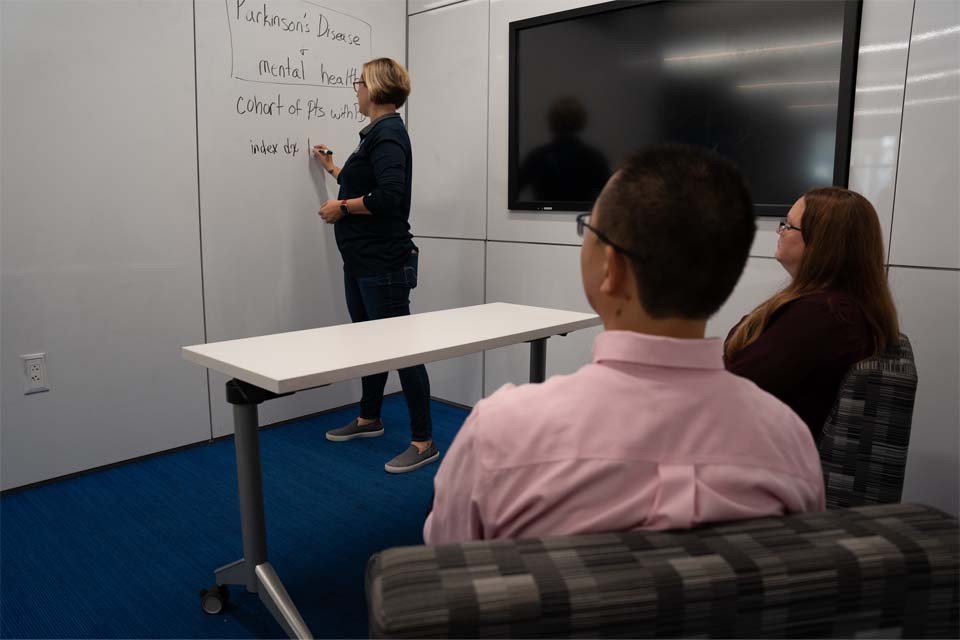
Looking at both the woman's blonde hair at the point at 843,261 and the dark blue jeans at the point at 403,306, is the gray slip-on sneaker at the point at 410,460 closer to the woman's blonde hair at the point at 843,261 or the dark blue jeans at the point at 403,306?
the dark blue jeans at the point at 403,306

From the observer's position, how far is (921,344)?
223 centimetres

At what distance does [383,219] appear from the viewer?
2799 millimetres

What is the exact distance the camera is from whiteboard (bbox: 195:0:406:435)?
2.89m

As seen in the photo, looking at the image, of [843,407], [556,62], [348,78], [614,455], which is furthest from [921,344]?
[348,78]

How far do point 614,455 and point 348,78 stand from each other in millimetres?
3097

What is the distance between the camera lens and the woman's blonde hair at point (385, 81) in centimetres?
273

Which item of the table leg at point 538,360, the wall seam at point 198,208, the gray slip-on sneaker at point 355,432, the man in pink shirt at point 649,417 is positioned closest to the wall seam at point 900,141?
the table leg at point 538,360

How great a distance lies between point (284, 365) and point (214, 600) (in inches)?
29.4

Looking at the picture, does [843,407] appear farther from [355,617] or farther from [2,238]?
[2,238]

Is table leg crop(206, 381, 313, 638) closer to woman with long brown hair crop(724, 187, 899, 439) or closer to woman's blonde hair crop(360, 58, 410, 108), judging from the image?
woman with long brown hair crop(724, 187, 899, 439)

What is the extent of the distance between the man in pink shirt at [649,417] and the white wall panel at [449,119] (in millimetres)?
2699

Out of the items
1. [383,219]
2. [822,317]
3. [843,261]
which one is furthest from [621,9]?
[822,317]

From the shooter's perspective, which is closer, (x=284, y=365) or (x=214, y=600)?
(x=284, y=365)

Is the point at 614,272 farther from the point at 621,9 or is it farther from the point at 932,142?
the point at 621,9
